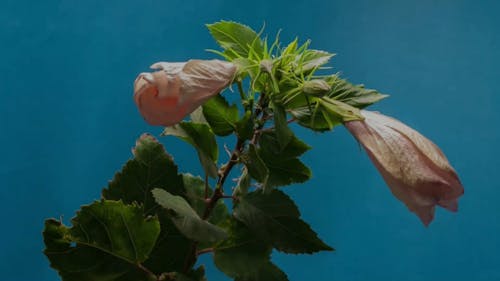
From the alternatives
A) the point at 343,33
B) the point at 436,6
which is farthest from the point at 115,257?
the point at 436,6

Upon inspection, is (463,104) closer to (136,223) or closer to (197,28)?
(197,28)

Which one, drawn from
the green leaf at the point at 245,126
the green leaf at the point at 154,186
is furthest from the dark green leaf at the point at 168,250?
the green leaf at the point at 245,126

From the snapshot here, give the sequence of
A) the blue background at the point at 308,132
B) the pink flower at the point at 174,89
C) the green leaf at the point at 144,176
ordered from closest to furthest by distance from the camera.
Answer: the pink flower at the point at 174,89, the green leaf at the point at 144,176, the blue background at the point at 308,132

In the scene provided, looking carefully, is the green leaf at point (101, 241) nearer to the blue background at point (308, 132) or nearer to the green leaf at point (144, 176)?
the green leaf at point (144, 176)

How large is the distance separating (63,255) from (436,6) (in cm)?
88

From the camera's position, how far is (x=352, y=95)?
49cm

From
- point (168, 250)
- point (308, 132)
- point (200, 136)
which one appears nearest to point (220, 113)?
point (200, 136)

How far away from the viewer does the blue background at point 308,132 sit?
1.04 meters

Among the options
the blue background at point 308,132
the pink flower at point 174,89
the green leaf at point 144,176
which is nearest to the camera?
the pink flower at point 174,89

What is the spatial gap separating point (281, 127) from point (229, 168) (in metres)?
0.07

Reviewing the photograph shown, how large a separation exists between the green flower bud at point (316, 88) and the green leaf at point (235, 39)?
0.08 meters

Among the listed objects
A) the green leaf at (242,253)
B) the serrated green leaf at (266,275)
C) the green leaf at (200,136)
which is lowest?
the serrated green leaf at (266,275)

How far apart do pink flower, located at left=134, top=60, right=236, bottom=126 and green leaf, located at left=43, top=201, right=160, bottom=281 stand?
96 millimetres

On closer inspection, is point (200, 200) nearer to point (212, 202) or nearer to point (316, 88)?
point (212, 202)
